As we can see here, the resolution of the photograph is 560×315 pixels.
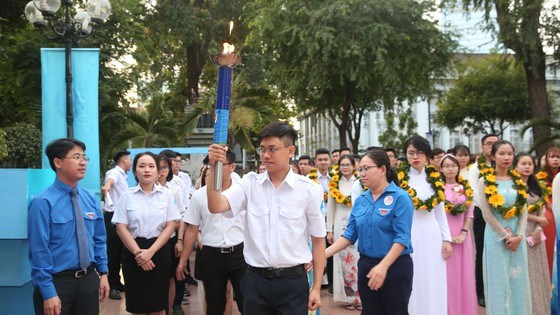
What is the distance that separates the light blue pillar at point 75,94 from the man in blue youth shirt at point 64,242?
5.54 metres

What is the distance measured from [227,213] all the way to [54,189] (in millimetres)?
1362

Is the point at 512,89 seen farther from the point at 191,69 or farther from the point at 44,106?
the point at 44,106

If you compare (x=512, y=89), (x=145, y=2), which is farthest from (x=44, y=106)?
(x=512, y=89)

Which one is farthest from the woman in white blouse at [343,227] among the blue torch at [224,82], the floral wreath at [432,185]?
the blue torch at [224,82]

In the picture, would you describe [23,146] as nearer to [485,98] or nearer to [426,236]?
[426,236]

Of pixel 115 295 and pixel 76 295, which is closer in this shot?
pixel 76 295

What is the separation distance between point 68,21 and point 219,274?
6.83m

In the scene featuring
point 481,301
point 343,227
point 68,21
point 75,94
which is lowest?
point 481,301

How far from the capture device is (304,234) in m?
4.52

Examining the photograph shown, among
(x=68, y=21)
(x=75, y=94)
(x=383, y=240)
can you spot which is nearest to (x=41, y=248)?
(x=383, y=240)

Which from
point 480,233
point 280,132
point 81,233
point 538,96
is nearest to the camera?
point 280,132

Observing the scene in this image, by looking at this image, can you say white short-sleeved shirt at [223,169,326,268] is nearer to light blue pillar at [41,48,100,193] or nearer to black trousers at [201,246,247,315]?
black trousers at [201,246,247,315]

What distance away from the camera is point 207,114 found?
21125 mm

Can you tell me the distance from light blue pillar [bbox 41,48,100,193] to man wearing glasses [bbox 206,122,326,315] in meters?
6.42
